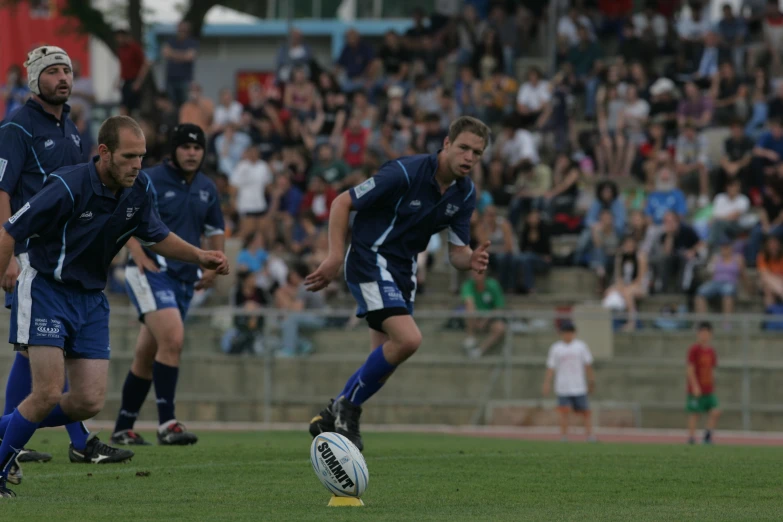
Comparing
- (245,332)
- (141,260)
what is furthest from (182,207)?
(245,332)

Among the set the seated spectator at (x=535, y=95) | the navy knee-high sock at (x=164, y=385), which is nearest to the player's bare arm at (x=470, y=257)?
the navy knee-high sock at (x=164, y=385)

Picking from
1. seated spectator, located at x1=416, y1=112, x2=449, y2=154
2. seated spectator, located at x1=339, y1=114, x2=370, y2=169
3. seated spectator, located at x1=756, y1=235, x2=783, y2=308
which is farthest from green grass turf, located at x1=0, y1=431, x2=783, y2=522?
seated spectator, located at x1=339, y1=114, x2=370, y2=169

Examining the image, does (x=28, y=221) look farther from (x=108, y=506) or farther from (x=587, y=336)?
(x=587, y=336)

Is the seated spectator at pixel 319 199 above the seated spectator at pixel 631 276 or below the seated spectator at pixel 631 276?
above

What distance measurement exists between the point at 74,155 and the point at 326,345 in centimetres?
1096

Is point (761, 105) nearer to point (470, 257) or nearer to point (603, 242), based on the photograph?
point (603, 242)

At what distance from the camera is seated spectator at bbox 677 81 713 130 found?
A: 23516 mm

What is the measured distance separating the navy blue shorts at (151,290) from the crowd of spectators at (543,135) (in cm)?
956

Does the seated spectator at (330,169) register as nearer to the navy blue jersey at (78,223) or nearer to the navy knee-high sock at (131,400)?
the navy knee-high sock at (131,400)

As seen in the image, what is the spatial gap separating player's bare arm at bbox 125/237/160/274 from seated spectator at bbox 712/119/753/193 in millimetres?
13309

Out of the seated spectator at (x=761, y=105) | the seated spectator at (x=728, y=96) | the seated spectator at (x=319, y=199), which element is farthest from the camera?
the seated spectator at (x=728, y=96)

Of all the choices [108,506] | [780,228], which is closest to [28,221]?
[108,506]

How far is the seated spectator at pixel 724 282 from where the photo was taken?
20.3 metres

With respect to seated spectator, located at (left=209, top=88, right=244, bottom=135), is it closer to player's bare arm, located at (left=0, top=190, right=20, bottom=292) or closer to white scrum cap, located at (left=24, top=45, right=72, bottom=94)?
white scrum cap, located at (left=24, top=45, right=72, bottom=94)
